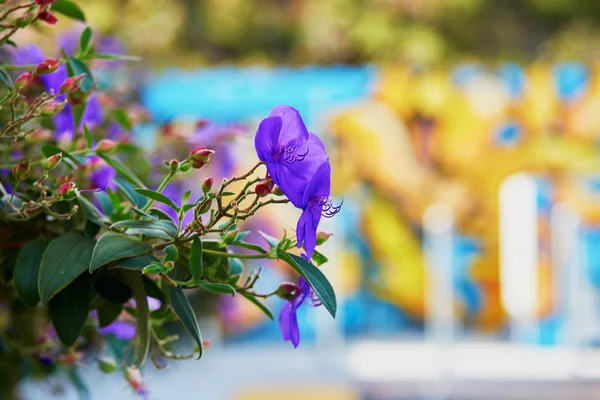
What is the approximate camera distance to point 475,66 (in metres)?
6.87

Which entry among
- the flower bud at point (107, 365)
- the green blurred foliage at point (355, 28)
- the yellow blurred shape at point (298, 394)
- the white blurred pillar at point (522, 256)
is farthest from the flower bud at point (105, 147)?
the green blurred foliage at point (355, 28)

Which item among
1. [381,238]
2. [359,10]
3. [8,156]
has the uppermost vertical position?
[359,10]

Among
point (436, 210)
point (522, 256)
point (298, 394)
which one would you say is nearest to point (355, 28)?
point (436, 210)

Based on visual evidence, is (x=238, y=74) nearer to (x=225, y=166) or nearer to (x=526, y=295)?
(x=526, y=295)

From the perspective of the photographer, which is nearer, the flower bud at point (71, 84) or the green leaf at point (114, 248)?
the green leaf at point (114, 248)

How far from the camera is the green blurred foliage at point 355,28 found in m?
9.83

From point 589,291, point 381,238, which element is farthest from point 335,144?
point 589,291

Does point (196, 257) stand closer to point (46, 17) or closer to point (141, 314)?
point (141, 314)

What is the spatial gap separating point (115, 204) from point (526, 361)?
538 cm

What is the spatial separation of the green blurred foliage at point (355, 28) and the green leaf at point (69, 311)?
29.6ft

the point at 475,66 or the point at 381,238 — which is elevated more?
the point at 475,66

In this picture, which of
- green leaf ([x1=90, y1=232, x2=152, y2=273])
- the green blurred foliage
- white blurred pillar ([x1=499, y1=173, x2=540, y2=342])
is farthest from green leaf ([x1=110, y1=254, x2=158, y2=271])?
the green blurred foliage

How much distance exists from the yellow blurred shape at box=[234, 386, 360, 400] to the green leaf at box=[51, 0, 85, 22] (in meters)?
2.37

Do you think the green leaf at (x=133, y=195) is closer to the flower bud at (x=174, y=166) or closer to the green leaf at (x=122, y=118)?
the flower bud at (x=174, y=166)
